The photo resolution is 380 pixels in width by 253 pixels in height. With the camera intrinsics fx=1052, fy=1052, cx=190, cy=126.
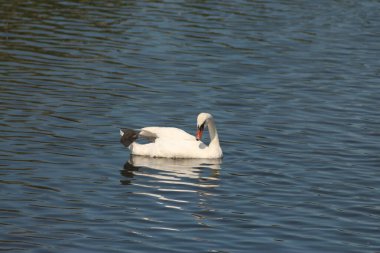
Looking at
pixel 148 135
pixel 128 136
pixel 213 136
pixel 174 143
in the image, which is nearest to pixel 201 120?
pixel 213 136

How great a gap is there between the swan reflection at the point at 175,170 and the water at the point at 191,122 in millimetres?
57

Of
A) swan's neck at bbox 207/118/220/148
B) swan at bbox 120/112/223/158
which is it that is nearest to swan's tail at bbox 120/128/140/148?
swan at bbox 120/112/223/158

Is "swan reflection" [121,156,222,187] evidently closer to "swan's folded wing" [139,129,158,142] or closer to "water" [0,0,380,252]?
"water" [0,0,380,252]

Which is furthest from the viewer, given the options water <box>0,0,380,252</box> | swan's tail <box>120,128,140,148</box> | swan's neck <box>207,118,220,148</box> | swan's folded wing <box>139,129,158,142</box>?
swan's folded wing <box>139,129,158,142</box>

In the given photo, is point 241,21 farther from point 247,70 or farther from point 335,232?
point 335,232

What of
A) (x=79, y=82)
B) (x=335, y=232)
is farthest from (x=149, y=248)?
(x=79, y=82)

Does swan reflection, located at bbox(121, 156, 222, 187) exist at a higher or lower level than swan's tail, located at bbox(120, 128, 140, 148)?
lower

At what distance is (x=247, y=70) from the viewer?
96.2ft

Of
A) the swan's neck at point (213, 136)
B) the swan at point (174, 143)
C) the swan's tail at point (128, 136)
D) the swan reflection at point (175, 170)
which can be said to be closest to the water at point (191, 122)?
the swan reflection at point (175, 170)

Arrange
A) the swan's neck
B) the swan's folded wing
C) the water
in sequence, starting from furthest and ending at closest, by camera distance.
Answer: the swan's folded wing → the swan's neck → the water

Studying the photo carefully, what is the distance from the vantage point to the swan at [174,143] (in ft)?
68.6

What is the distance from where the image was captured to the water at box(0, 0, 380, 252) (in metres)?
16.1

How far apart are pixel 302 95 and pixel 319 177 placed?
288 inches

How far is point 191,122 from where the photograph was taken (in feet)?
77.4
